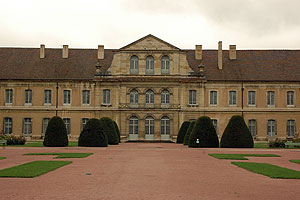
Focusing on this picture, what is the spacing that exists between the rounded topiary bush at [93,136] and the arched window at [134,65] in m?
12.5

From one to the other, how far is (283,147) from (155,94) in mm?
13845

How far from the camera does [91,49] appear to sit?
44.1 meters

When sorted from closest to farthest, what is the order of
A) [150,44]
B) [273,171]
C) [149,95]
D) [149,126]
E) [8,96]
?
[273,171], [149,126], [150,44], [149,95], [8,96]

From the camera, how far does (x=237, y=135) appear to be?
90.7 feet

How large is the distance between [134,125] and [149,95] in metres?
3.12

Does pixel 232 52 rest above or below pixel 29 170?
above

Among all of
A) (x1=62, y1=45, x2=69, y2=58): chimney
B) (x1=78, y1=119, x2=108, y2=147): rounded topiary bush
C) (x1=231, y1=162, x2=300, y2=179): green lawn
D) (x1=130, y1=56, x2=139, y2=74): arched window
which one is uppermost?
(x1=62, y1=45, x2=69, y2=58): chimney

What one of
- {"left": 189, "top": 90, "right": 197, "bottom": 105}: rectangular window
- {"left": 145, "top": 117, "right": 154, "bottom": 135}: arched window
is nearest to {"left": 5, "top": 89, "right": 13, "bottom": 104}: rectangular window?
{"left": 145, "top": 117, "right": 154, "bottom": 135}: arched window

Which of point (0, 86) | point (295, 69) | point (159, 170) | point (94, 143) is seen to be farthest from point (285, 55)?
point (159, 170)

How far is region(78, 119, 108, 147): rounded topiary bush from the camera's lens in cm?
2828

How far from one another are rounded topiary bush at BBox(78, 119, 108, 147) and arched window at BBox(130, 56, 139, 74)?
493 inches

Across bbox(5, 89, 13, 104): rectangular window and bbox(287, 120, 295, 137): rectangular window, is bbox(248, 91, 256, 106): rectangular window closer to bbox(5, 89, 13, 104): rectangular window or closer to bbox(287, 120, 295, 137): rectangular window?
bbox(287, 120, 295, 137): rectangular window

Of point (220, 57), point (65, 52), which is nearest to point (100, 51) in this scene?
point (65, 52)

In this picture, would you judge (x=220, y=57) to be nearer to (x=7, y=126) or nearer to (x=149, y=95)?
(x=149, y=95)
